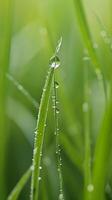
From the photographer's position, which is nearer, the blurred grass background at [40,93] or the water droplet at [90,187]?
the water droplet at [90,187]

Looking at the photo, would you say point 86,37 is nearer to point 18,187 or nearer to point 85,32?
point 85,32

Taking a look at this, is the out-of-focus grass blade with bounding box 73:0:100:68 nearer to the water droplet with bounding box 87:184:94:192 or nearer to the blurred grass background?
the blurred grass background

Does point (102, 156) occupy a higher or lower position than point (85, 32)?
lower

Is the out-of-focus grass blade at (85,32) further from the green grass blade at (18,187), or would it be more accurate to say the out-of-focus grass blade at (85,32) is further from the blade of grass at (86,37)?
the green grass blade at (18,187)

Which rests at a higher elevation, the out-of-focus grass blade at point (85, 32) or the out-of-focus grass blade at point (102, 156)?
the out-of-focus grass blade at point (85, 32)

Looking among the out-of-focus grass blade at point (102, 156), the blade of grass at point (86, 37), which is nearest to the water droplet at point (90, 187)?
the out-of-focus grass blade at point (102, 156)

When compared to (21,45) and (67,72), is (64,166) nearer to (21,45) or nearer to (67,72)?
(67,72)

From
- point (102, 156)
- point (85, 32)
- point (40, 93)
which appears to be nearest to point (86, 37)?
point (85, 32)
